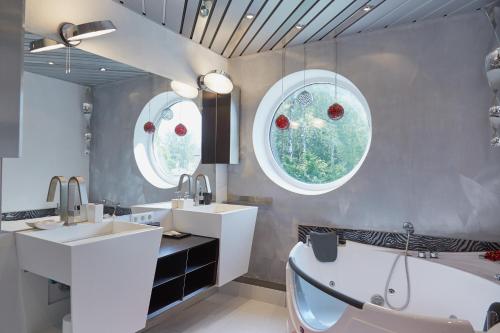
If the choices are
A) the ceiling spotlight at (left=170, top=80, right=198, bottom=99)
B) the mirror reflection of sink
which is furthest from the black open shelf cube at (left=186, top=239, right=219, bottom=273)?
the ceiling spotlight at (left=170, top=80, right=198, bottom=99)

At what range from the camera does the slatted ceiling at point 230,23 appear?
2615 millimetres

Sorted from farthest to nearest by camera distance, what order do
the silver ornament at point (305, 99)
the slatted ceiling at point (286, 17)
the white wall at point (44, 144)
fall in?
the silver ornament at point (305, 99)
the slatted ceiling at point (286, 17)
the white wall at point (44, 144)

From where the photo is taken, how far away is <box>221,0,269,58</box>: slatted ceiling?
8.57 feet

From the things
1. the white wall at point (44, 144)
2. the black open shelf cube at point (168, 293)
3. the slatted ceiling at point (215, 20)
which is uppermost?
the slatted ceiling at point (215, 20)

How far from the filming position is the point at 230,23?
2955 mm

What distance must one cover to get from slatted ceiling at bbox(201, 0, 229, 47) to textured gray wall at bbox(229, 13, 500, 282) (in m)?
0.87

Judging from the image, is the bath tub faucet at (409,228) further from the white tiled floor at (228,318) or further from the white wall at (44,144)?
the white wall at (44,144)

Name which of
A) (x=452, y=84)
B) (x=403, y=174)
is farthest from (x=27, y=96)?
(x=452, y=84)

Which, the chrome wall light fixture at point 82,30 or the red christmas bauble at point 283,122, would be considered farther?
the red christmas bauble at point 283,122

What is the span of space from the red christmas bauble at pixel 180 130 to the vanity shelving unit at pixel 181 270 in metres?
1.02

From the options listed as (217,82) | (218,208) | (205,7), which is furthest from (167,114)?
(218,208)

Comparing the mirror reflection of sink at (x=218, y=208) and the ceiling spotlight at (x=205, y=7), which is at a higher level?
the ceiling spotlight at (x=205, y=7)

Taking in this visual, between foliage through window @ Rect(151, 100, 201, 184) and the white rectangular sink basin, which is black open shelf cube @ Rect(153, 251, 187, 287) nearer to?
the white rectangular sink basin

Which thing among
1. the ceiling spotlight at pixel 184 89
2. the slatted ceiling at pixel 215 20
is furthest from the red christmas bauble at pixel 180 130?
the slatted ceiling at pixel 215 20
